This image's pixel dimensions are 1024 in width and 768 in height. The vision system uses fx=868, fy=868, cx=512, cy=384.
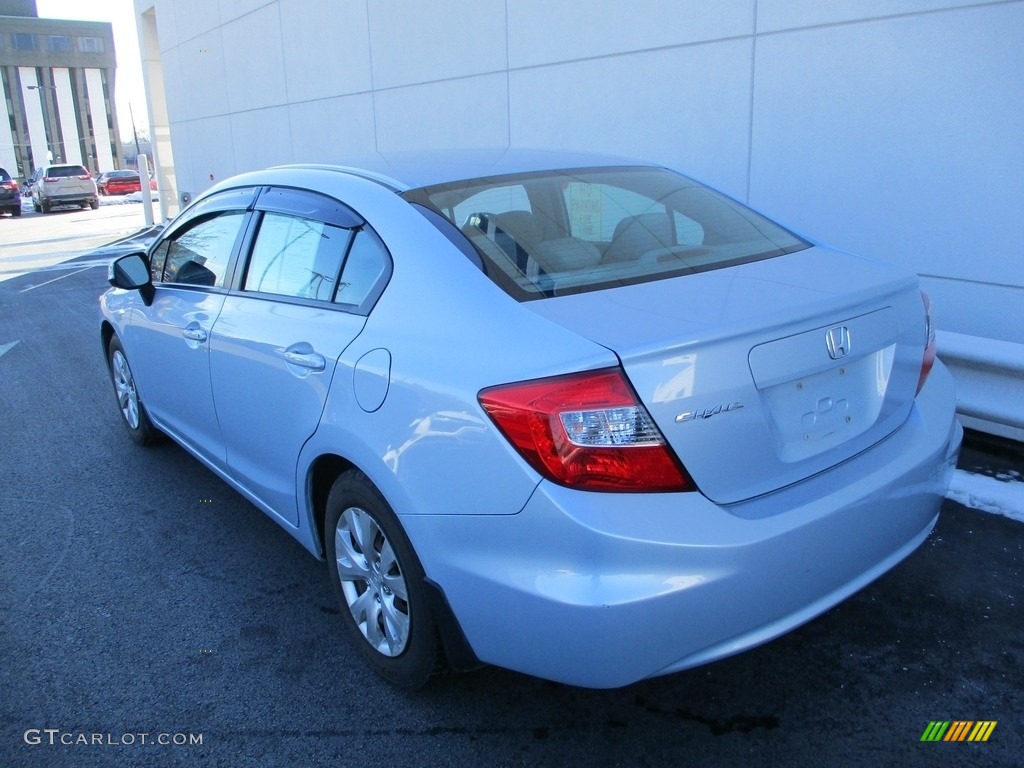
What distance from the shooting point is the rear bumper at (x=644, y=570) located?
2.05m

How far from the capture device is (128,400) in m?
5.21

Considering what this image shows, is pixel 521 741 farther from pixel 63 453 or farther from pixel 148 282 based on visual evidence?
pixel 63 453

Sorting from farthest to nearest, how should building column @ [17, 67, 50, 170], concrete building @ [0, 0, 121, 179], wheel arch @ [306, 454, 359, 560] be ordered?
building column @ [17, 67, 50, 170], concrete building @ [0, 0, 121, 179], wheel arch @ [306, 454, 359, 560]

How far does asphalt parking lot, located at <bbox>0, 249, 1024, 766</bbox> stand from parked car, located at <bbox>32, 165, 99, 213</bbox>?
1359 inches

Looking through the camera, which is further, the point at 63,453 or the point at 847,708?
the point at 63,453

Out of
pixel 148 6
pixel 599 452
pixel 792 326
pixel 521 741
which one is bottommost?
pixel 521 741

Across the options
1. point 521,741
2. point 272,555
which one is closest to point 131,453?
point 272,555

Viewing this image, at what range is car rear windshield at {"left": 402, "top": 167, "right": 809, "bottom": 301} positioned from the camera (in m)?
2.61

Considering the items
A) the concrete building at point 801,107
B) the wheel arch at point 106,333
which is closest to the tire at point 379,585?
the concrete building at point 801,107

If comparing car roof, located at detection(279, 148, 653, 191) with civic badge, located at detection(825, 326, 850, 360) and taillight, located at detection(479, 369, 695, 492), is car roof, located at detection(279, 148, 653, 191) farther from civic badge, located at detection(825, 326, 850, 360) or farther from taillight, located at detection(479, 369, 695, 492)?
civic badge, located at detection(825, 326, 850, 360)

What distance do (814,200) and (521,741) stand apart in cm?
445

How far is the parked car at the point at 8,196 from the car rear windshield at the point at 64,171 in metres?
1.40

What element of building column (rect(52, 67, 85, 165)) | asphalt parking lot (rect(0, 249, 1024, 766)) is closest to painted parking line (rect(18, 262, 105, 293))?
asphalt parking lot (rect(0, 249, 1024, 766))

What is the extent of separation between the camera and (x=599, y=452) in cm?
208
